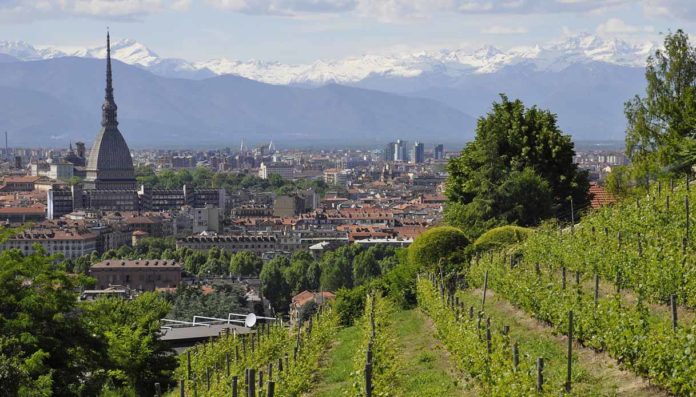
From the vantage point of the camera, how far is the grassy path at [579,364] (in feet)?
34.9

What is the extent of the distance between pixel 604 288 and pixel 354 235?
86.4 meters

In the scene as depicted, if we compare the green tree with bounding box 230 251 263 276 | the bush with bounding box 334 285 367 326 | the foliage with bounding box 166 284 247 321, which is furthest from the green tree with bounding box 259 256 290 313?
the bush with bounding box 334 285 367 326

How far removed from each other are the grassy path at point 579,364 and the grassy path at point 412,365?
0.80 meters

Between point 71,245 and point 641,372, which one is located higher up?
point 641,372

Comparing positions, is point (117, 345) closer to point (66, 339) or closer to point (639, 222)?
point (66, 339)

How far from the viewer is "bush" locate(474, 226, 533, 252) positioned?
24.2m

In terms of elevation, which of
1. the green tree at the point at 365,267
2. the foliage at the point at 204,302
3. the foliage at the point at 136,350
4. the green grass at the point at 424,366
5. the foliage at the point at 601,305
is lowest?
the green tree at the point at 365,267

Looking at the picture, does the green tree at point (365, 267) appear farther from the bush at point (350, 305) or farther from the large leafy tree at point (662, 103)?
the bush at point (350, 305)

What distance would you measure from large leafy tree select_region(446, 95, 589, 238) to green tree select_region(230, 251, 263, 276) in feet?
156

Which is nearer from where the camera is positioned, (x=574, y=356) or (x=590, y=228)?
(x=574, y=356)

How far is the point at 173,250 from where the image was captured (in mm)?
97438

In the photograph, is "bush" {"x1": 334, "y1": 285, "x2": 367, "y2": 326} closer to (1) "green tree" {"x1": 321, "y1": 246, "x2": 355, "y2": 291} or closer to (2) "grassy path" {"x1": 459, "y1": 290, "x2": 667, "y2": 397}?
(2) "grassy path" {"x1": 459, "y1": 290, "x2": 667, "y2": 397}

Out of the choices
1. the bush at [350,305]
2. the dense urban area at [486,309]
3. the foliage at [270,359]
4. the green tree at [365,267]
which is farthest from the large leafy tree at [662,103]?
the green tree at [365,267]

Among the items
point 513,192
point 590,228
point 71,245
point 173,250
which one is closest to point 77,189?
point 71,245
